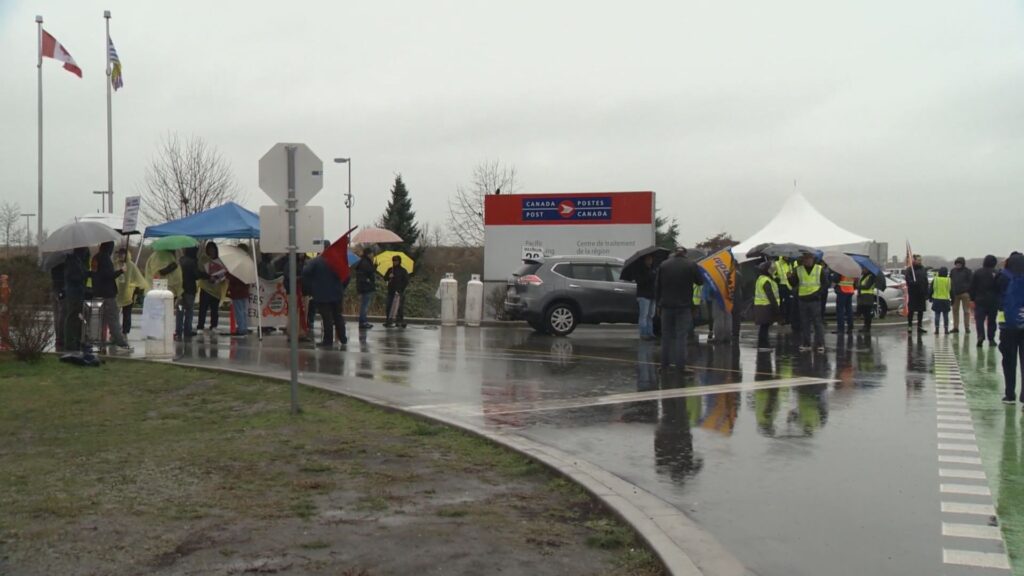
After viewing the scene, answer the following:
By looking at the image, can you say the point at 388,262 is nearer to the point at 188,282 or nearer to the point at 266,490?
the point at 188,282

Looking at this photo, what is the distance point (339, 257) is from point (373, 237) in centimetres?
799

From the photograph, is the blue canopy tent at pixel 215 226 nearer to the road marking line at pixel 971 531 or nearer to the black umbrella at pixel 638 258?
the black umbrella at pixel 638 258

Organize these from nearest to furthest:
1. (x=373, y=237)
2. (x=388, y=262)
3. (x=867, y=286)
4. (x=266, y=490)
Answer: (x=266, y=490)
(x=867, y=286)
(x=388, y=262)
(x=373, y=237)

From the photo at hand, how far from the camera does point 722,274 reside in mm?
18641

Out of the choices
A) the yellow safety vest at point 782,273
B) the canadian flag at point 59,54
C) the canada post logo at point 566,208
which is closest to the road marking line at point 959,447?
the yellow safety vest at point 782,273

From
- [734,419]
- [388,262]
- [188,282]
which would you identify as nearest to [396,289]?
[388,262]

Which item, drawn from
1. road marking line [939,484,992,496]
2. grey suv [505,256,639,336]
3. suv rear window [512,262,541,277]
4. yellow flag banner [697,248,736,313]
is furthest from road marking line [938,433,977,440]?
suv rear window [512,262,541,277]

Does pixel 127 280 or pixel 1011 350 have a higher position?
pixel 127 280

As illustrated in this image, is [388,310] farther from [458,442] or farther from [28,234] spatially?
[28,234]

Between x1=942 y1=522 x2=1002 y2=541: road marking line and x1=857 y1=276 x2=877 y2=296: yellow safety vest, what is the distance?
60.7 ft

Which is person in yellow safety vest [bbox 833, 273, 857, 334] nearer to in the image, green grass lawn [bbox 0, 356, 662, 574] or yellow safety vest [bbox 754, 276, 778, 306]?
yellow safety vest [bbox 754, 276, 778, 306]

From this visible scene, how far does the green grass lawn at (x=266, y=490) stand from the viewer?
5.20 m

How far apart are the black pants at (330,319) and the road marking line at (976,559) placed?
42.8ft

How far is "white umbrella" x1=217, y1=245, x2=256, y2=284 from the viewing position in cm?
1877
